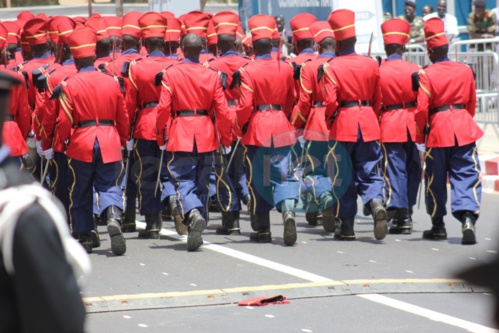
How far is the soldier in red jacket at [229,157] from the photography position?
10977 mm

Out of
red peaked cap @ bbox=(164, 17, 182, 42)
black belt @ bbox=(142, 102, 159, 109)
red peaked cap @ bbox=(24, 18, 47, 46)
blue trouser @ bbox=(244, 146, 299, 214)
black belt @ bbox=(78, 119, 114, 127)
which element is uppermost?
red peaked cap @ bbox=(24, 18, 47, 46)

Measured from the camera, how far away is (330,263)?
9.34 meters

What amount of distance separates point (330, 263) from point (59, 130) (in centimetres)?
256

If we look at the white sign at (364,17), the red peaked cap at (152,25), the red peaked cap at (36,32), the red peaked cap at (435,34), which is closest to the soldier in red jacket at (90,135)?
the red peaked cap at (152,25)

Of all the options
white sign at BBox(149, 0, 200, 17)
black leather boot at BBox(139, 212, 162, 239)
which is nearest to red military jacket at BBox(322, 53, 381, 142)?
black leather boot at BBox(139, 212, 162, 239)

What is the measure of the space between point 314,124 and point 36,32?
3228 millimetres

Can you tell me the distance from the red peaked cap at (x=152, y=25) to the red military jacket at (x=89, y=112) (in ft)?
5.54

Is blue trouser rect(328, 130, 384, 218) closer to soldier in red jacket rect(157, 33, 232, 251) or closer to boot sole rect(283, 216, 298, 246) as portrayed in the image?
boot sole rect(283, 216, 298, 246)

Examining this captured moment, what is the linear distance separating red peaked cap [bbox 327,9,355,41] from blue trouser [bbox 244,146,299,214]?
114 cm

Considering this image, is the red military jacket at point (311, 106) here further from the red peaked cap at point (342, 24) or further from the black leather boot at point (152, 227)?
the black leather boot at point (152, 227)

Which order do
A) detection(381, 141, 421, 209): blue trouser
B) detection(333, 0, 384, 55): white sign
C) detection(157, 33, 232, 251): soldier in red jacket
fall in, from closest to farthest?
detection(157, 33, 232, 251): soldier in red jacket
detection(381, 141, 421, 209): blue trouser
detection(333, 0, 384, 55): white sign

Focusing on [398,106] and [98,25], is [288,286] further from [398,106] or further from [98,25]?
[98,25]

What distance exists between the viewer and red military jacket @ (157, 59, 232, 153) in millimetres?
10031

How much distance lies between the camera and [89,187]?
989 cm
